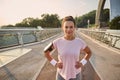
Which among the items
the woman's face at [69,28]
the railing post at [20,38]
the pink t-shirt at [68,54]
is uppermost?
the woman's face at [69,28]

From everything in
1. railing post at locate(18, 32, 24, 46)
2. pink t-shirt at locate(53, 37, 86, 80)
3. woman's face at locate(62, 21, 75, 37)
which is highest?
woman's face at locate(62, 21, 75, 37)

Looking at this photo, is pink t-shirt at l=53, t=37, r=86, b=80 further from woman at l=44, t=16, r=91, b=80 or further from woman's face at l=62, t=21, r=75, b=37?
woman's face at l=62, t=21, r=75, b=37

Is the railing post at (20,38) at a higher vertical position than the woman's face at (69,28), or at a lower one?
lower

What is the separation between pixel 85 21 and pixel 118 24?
13912 centimetres

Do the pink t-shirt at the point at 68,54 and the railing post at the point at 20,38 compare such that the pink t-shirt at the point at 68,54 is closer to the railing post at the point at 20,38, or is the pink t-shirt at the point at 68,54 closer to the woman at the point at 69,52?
the woman at the point at 69,52

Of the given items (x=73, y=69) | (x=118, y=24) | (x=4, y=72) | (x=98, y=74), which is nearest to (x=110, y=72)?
(x=98, y=74)

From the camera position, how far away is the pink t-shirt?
337 cm

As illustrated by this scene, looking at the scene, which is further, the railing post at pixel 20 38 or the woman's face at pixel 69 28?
the railing post at pixel 20 38

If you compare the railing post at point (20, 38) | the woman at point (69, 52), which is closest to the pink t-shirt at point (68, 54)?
the woman at point (69, 52)

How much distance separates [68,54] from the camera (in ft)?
11.0

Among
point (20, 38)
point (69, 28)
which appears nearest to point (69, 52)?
point (69, 28)

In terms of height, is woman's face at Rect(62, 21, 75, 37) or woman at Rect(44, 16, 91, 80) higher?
woman's face at Rect(62, 21, 75, 37)

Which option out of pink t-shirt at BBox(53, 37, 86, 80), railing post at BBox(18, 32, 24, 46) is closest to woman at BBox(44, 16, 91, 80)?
pink t-shirt at BBox(53, 37, 86, 80)

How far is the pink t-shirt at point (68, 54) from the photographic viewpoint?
3.37 m
